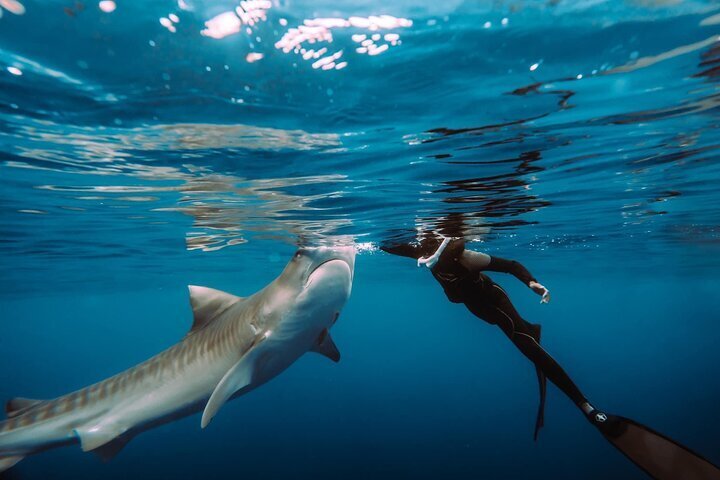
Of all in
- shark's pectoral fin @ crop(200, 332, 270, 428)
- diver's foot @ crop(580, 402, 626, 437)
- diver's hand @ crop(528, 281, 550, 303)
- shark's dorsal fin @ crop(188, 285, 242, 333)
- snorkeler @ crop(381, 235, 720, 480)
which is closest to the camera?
shark's pectoral fin @ crop(200, 332, 270, 428)

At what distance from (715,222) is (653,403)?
99.1ft

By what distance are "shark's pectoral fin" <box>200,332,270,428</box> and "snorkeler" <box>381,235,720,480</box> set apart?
358 centimetres

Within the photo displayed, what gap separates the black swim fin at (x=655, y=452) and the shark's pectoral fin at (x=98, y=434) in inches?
254

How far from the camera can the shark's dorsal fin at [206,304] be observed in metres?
6.20

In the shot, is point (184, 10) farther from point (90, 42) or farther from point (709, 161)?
point (709, 161)

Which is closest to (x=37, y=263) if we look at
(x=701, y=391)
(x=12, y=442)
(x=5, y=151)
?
(x=5, y=151)

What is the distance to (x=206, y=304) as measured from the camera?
6.23 meters

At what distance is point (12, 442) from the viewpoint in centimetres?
525

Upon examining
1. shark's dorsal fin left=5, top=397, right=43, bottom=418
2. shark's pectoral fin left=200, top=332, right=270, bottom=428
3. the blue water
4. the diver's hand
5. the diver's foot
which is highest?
the blue water

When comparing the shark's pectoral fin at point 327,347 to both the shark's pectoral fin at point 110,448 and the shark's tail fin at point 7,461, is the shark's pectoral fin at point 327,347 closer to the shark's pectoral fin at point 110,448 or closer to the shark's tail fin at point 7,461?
the shark's pectoral fin at point 110,448

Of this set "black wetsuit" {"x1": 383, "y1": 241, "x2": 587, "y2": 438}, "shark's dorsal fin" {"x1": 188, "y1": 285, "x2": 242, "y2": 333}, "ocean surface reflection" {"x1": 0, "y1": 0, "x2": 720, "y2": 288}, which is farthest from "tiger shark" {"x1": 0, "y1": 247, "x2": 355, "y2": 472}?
"black wetsuit" {"x1": 383, "y1": 241, "x2": 587, "y2": 438}

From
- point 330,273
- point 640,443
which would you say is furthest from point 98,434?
point 640,443

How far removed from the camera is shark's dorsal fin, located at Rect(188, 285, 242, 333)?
6.20 meters

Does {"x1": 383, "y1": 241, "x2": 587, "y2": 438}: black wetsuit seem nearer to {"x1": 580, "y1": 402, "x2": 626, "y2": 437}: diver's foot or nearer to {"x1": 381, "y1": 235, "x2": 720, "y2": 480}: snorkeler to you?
{"x1": 381, "y1": 235, "x2": 720, "y2": 480}: snorkeler
